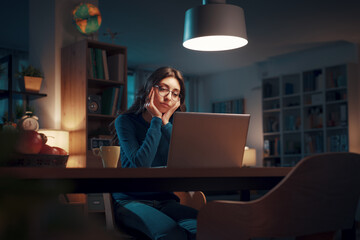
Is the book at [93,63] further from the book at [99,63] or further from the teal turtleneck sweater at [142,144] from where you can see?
the teal turtleneck sweater at [142,144]

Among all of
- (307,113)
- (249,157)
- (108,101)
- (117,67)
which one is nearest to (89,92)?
(108,101)

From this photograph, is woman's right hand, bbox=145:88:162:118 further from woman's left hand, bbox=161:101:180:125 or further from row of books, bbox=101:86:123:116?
row of books, bbox=101:86:123:116

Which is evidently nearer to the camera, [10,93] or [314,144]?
[10,93]

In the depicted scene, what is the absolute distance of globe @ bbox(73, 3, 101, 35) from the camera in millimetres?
4086

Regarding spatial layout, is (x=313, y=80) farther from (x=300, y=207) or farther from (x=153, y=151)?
(x=300, y=207)

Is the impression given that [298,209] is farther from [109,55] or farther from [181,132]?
[109,55]

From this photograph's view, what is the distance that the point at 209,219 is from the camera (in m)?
1.04

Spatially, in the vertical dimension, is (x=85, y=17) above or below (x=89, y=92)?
above

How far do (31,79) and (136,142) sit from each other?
2.37 meters

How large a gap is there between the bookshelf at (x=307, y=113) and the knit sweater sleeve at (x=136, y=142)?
5691mm

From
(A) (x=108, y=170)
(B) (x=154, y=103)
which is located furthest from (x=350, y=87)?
(A) (x=108, y=170)

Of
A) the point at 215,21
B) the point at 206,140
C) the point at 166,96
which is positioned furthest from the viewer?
the point at 215,21

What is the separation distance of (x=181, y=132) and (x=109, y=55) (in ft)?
10.4

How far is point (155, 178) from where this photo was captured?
108 centimetres
